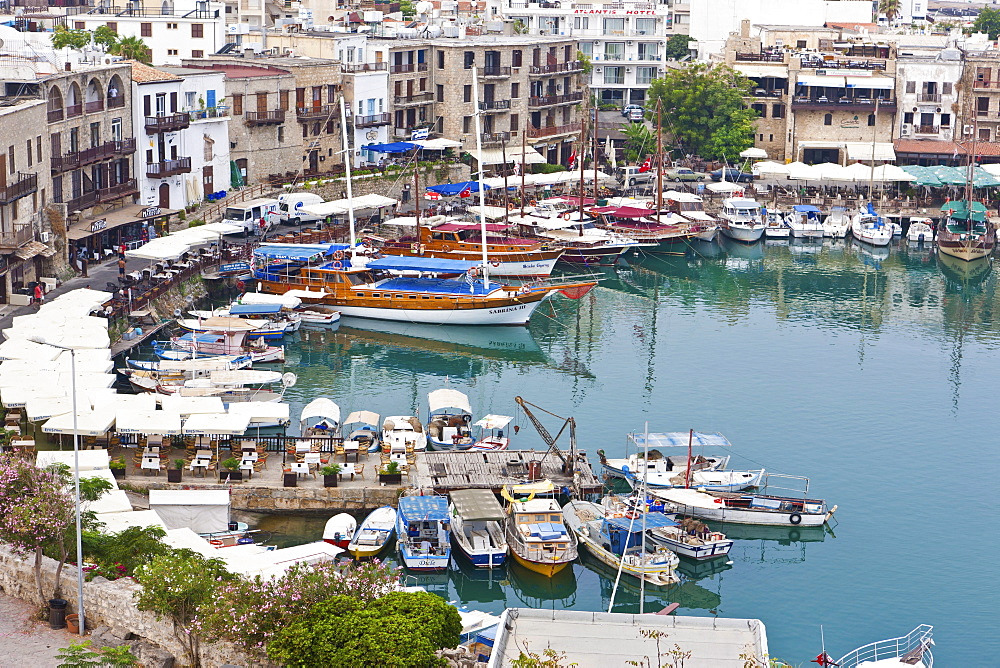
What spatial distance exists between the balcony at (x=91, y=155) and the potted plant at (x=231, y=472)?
1326 inches

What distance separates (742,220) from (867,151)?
18736 mm

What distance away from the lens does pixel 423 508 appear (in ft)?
171

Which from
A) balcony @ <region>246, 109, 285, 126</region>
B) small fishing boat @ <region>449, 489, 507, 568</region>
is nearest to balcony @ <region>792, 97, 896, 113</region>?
balcony @ <region>246, 109, 285, 126</region>

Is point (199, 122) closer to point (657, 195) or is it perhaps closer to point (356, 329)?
point (356, 329)

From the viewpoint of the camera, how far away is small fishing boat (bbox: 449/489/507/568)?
168 ft

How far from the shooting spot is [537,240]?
101125 mm

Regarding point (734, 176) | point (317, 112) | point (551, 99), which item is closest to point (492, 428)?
point (317, 112)

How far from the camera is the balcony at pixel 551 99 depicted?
127 meters

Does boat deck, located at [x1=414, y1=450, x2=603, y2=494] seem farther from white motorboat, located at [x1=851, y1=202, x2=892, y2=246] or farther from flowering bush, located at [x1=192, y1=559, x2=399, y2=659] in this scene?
white motorboat, located at [x1=851, y1=202, x2=892, y2=246]

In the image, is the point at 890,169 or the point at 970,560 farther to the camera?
the point at 890,169

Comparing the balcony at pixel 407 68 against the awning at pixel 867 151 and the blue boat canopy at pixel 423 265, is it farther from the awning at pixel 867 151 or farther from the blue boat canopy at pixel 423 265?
the blue boat canopy at pixel 423 265

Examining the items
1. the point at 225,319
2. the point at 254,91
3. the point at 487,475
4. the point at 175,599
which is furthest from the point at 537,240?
the point at 175,599

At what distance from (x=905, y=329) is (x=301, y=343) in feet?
114

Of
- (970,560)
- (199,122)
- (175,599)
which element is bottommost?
(970,560)
